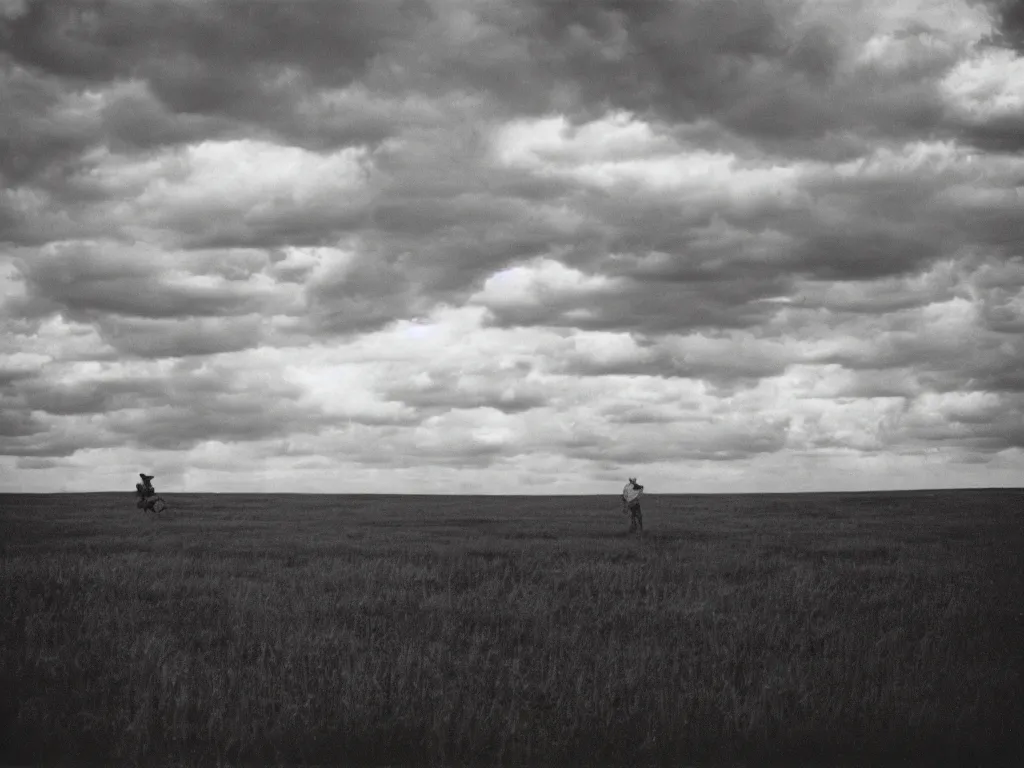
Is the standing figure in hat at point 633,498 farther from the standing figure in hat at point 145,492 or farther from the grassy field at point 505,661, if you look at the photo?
the standing figure in hat at point 145,492

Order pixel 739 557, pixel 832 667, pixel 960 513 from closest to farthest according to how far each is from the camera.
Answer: pixel 832 667 → pixel 739 557 → pixel 960 513

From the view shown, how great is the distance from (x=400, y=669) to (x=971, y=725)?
21.2ft

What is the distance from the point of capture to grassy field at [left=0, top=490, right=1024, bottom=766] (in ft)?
26.2

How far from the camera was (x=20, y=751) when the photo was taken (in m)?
7.82

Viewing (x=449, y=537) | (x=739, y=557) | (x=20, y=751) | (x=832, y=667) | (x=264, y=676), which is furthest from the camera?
(x=449, y=537)

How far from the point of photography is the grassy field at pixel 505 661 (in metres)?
7.99

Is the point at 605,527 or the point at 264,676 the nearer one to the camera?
the point at 264,676

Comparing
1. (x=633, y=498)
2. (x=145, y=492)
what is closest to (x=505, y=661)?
(x=633, y=498)

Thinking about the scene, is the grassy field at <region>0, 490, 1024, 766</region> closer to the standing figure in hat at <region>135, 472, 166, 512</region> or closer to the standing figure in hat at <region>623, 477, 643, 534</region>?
the standing figure in hat at <region>623, 477, 643, 534</region>

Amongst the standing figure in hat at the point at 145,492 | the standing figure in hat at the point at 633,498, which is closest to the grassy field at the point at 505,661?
the standing figure in hat at the point at 633,498

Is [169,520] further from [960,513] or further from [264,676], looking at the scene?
[960,513]

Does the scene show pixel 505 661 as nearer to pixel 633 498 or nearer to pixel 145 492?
pixel 633 498

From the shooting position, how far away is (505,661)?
35.2 ft

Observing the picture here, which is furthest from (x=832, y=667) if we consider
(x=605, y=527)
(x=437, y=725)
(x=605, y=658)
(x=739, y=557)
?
(x=605, y=527)
